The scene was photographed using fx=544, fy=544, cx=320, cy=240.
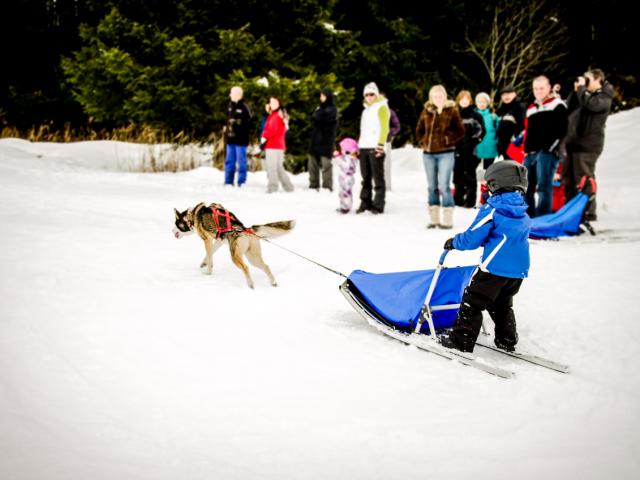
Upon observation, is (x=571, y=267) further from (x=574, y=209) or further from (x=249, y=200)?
(x=249, y=200)

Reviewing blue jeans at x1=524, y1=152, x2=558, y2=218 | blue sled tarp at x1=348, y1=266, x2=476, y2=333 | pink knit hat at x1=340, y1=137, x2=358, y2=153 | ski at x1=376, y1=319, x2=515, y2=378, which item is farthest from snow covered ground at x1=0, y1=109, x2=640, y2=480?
pink knit hat at x1=340, y1=137, x2=358, y2=153

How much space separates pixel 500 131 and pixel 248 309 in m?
5.97

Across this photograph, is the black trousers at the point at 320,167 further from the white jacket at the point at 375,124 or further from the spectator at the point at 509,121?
the spectator at the point at 509,121

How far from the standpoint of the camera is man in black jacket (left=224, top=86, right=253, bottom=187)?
34.2 ft

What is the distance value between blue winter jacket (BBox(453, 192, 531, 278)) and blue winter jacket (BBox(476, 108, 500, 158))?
20.8ft

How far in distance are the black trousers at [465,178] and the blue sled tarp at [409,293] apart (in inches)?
229

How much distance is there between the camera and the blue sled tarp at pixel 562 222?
23.0 ft

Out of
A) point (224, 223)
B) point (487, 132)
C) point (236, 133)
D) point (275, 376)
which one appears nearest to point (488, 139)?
point (487, 132)

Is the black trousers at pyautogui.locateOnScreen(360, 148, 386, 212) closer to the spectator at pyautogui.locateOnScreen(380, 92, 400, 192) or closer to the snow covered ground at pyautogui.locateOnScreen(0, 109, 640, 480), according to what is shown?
the spectator at pyautogui.locateOnScreen(380, 92, 400, 192)

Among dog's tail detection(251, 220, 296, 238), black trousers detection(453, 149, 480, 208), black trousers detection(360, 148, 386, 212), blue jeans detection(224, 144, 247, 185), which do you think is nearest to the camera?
dog's tail detection(251, 220, 296, 238)

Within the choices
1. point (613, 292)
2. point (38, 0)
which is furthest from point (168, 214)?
point (38, 0)

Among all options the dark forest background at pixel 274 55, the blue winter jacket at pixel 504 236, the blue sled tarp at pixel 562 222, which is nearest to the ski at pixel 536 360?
the blue winter jacket at pixel 504 236

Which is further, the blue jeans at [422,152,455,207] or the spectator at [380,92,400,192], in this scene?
the spectator at [380,92,400,192]

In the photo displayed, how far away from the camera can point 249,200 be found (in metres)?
9.31
